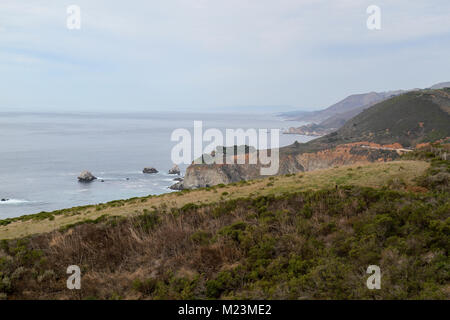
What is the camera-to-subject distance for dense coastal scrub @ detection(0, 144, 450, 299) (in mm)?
7816

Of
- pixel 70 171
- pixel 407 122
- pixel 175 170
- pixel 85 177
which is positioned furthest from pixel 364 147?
pixel 70 171

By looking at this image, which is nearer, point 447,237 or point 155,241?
point 447,237

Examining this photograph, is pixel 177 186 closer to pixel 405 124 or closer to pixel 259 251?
pixel 405 124

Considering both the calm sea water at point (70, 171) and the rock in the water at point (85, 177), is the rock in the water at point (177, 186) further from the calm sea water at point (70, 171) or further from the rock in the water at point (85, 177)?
the rock in the water at point (85, 177)

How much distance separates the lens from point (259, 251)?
31.3ft

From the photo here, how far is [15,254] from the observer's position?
1098cm

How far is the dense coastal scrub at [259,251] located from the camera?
308 inches

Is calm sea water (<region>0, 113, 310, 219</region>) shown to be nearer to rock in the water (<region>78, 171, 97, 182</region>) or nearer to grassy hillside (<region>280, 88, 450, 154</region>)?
rock in the water (<region>78, 171, 97, 182</region>)

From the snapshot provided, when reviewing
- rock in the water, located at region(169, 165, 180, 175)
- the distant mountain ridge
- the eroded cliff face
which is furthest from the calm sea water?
the distant mountain ridge

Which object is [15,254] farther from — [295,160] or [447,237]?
[295,160]

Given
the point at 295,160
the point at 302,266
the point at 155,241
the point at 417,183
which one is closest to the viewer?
the point at 302,266

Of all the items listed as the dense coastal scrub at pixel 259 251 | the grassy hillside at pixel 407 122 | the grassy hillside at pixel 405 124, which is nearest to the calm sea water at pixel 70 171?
the grassy hillside at pixel 405 124

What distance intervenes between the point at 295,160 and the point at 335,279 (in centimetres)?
7196
